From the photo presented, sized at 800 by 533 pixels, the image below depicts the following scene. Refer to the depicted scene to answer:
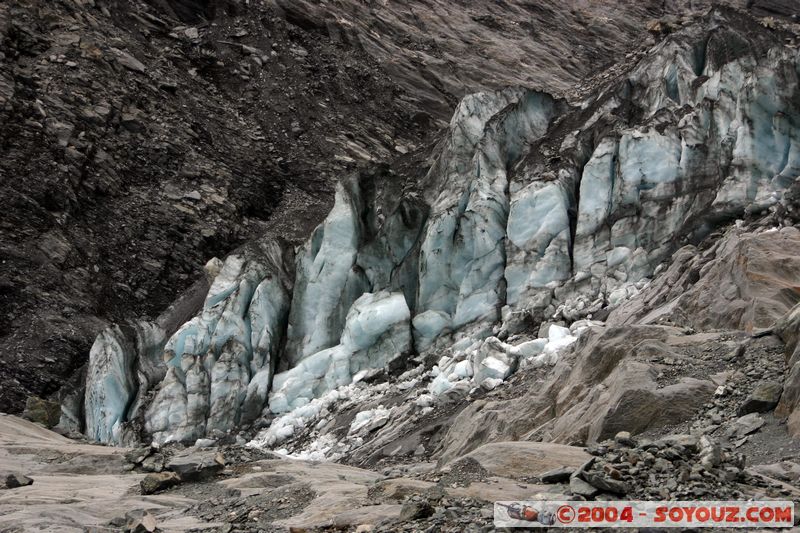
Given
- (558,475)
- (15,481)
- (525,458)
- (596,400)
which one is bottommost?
(15,481)

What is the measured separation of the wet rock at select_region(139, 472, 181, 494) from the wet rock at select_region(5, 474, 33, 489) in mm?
1686

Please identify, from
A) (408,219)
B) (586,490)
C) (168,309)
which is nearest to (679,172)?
(408,219)

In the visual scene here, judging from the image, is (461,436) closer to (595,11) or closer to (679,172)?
(679,172)

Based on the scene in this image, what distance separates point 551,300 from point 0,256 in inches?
767

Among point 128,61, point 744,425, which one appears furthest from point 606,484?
point 128,61

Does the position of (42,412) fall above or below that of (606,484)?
below

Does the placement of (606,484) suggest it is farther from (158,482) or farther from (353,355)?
(353,355)

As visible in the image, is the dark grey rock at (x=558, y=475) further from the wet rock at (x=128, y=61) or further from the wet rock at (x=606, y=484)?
the wet rock at (x=128, y=61)

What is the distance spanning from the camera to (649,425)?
30.5 ft

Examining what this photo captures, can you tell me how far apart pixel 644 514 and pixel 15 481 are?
9.17 meters

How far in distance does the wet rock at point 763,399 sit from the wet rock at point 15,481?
9.72 metres

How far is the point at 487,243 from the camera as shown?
2114 centimetres

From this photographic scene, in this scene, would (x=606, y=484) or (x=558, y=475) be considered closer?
(x=606, y=484)

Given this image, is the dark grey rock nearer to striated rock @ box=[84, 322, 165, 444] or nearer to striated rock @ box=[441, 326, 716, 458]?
striated rock @ box=[441, 326, 716, 458]
